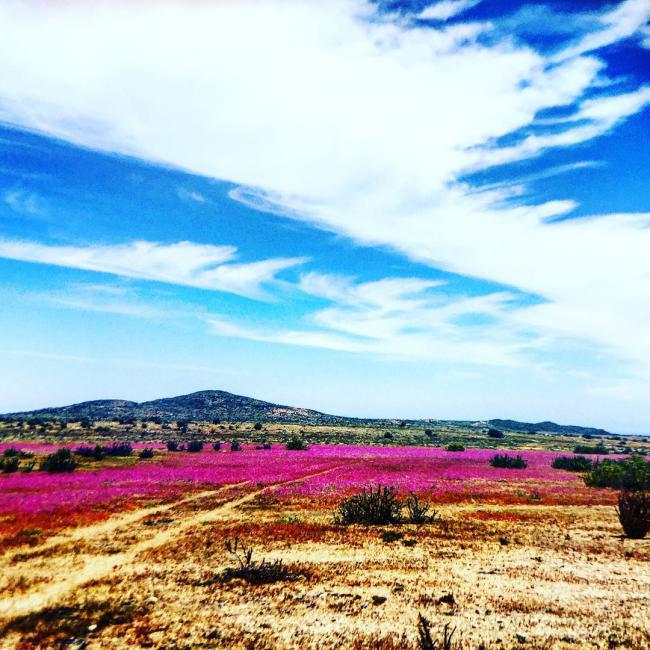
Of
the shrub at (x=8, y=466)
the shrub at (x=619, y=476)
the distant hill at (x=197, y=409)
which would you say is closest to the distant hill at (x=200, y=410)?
the distant hill at (x=197, y=409)

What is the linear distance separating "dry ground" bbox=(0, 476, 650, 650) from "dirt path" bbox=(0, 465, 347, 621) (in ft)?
0.17

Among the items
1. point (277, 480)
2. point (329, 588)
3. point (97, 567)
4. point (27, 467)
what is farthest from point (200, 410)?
point (329, 588)

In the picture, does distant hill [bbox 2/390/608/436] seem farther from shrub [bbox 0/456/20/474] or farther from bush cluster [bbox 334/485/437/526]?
bush cluster [bbox 334/485/437/526]

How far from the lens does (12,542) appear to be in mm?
14031

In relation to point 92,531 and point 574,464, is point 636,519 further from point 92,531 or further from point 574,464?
point 574,464

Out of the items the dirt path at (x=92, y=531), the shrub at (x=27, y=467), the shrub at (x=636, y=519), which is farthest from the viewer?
the shrub at (x=27, y=467)

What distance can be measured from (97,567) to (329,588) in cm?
640

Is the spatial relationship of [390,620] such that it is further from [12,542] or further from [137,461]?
[137,461]

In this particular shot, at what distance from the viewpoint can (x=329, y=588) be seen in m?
10.6

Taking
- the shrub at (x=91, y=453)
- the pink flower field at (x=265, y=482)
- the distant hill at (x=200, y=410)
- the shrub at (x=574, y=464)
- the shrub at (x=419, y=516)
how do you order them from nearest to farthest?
the shrub at (x=419, y=516)
the pink flower field at (x=265, y=482)
the shrub at (x=91, y=453)
the shrub at (x=574, y=464)
the distant hill at (x=200, y=410)

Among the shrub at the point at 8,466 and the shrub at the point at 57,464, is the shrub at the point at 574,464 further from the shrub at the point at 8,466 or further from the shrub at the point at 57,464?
the shrub at the point at 8,466

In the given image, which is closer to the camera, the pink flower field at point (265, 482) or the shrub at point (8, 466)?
the pink flower field at point (265, 482)

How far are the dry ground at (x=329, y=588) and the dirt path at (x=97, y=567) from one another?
2.1 inches

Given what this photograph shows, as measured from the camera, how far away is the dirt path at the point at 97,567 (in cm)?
939
